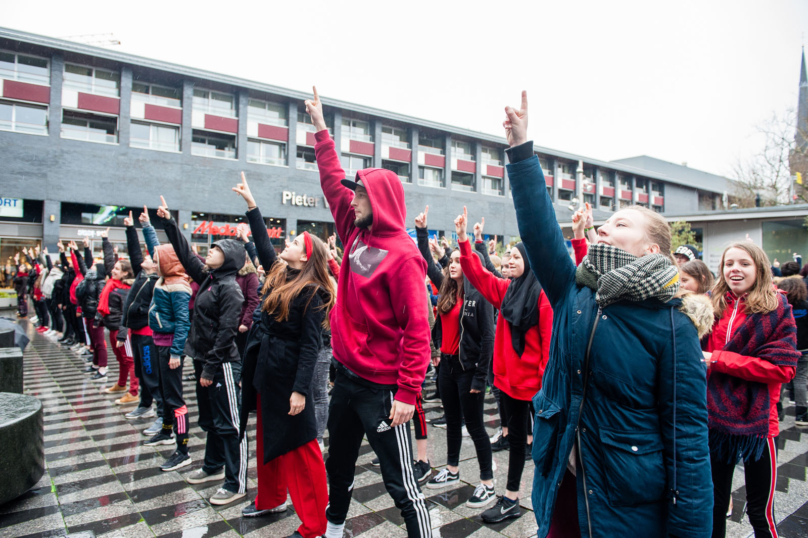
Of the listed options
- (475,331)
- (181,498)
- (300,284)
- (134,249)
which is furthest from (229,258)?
(134,249)

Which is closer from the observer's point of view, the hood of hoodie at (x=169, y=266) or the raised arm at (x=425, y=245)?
the raised arm at (x=425, y=245)

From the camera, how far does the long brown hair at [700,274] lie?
4.02 meters

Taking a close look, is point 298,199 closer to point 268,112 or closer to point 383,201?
point 268,112

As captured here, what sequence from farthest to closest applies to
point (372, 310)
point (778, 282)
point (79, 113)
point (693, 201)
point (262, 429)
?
point (693, 201) → point (79, 113) → point (778, 282) → point (262, 429) → point (372, 310)

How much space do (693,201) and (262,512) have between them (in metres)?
71.7

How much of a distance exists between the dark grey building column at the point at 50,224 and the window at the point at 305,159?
46.0 feet

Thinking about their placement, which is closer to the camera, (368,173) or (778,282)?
(368,173)

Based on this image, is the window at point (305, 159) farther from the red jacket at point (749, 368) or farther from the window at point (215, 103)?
the red jacket at point (749, 368)

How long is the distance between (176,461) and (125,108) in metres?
27.8

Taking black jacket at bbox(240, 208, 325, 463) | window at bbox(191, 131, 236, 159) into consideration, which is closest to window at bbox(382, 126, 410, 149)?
window at bbox(191, 131, 236, 159)

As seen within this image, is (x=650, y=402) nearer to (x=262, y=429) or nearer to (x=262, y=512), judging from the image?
(x=262, y=429)

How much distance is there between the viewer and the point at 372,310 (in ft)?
8.55

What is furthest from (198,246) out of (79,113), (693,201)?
(693,201)

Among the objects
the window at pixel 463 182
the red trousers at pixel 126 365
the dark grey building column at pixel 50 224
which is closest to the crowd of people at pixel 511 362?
the red trousers at pixel 126 365
